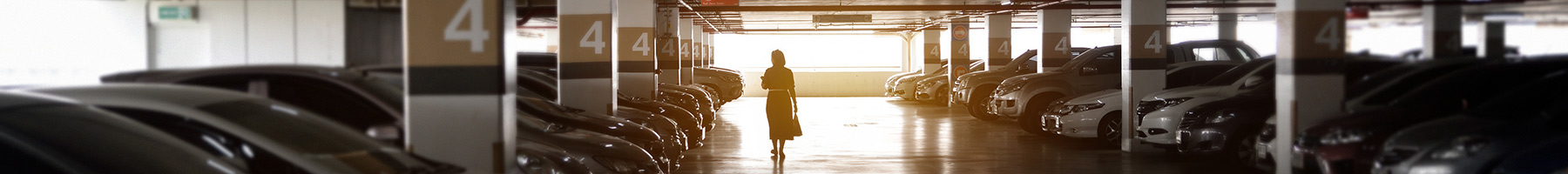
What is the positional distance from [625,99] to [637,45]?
0.72 metres

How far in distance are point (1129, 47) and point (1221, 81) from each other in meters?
1.19

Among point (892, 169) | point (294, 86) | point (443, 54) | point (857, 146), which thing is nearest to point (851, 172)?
point (892, 169)

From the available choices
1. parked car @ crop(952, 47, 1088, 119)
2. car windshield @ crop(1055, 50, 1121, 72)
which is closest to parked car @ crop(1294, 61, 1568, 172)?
car windshield @ crop(1055, 50, 1121, 72)

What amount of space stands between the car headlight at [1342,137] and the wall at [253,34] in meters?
4.35

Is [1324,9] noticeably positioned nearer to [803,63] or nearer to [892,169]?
[892,169]

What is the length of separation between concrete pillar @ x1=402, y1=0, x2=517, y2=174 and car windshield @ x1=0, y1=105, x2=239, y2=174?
3.51 ft

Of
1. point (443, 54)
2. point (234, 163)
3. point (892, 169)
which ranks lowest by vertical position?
point (892, 169)

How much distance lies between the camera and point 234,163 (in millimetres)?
3043

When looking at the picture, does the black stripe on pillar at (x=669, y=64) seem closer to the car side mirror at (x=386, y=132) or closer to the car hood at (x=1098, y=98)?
the car hood at (x=1098, y=98)

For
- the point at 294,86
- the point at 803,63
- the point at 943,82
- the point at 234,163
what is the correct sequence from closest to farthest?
the point at 234,163, the point at 294,86, the point at 943,82, the point at 803,63

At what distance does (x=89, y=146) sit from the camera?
2838 mm

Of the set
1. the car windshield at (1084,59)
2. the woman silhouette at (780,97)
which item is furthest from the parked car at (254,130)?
the car windshield at (1084,59)

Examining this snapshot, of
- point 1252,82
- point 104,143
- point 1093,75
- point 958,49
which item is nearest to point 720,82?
point 958,49

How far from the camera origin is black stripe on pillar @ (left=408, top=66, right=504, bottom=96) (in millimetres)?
4055
